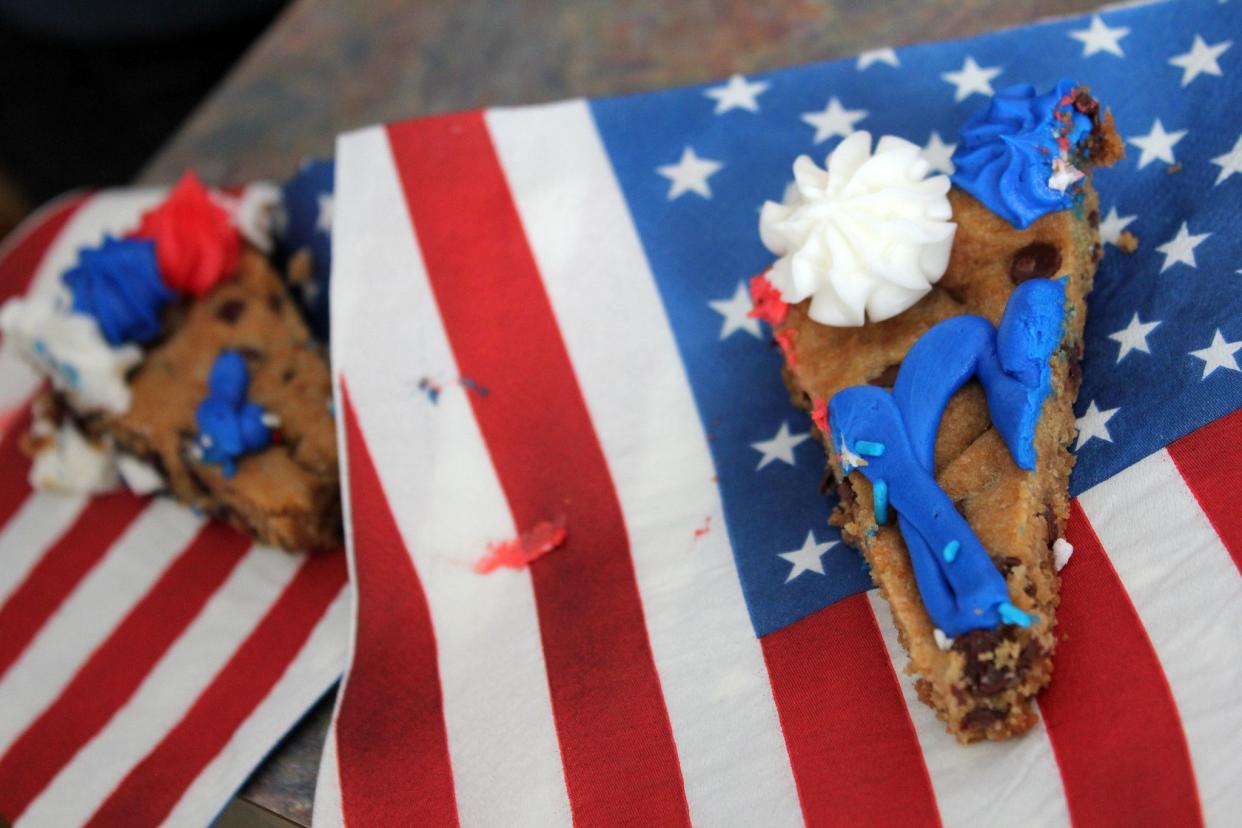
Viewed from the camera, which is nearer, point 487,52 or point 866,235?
point 866,235

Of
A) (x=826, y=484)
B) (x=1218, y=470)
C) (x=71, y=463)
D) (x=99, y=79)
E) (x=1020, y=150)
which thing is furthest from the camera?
(x=99, y=79)

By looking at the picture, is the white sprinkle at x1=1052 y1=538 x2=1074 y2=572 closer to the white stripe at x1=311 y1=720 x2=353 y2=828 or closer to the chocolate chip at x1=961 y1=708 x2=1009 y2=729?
the chocolate chip at x1=961 y1=708 x2=1009 y2=729

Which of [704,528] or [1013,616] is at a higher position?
[1013,616]

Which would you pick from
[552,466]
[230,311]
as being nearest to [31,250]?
[230,311]

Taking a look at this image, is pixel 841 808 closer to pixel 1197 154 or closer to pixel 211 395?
pixel 1197 154

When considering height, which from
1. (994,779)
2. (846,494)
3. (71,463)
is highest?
(71,463)

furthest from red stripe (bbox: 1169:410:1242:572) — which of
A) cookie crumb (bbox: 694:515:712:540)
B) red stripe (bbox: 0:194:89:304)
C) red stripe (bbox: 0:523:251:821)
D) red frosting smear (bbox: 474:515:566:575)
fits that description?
red stripe (bbox: 0:194:89:304)

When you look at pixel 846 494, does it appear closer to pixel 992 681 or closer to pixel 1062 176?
pixel 992 681
